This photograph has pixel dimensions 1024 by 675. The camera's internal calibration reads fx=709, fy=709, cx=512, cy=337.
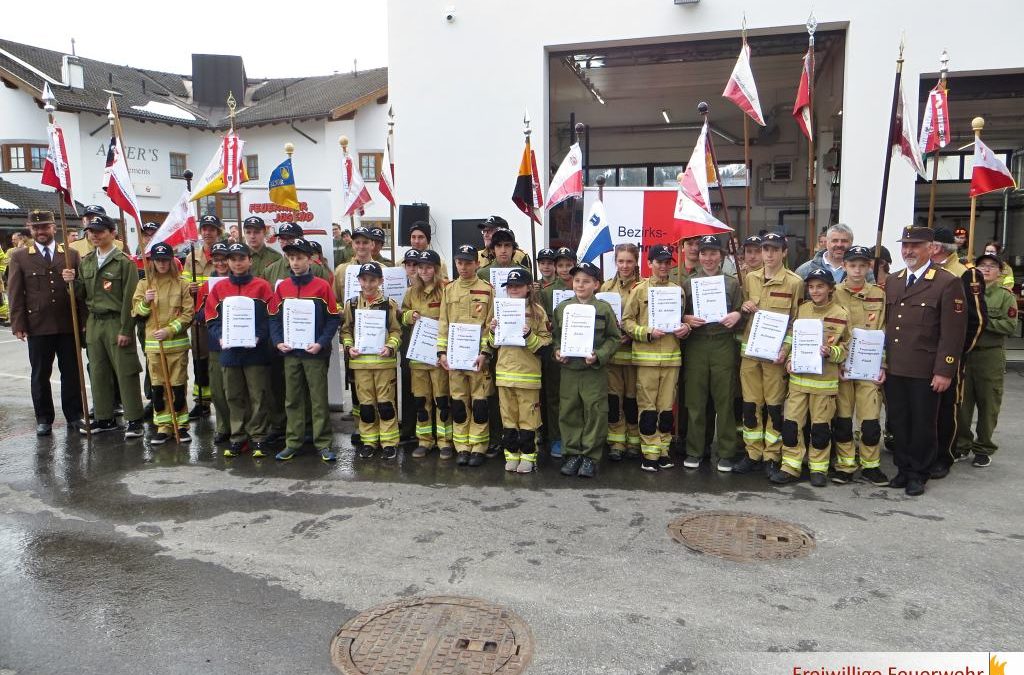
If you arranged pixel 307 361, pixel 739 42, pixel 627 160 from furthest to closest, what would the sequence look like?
1. pixel 627 160
2. pixel 739 42
3. pixel 307 361

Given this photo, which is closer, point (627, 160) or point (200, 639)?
point (200, 639)

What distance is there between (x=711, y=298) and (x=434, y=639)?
3744mm

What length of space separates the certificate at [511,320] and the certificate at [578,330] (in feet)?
1.22

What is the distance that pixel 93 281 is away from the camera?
7.34 m

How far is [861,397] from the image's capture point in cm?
575

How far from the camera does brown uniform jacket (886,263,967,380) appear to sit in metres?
5.41

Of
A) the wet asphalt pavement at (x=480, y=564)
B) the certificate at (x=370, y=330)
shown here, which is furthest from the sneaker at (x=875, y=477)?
the certificate at (x=370, y=330)

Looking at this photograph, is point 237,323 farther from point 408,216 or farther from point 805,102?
point 805,102

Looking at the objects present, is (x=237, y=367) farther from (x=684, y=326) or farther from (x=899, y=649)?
(x=899, y=649)

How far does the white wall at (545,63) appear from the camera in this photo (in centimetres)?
988

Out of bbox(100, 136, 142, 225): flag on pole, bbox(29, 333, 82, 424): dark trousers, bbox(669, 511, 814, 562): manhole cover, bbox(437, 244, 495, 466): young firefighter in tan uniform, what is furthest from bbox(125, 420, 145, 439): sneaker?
bbox(669, 511, 814, 562): manhole cover

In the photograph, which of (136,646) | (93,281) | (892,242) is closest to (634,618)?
(136,646)

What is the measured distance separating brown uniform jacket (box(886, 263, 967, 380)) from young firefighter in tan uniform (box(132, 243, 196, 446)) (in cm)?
648

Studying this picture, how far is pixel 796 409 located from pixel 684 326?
1.12 metres
